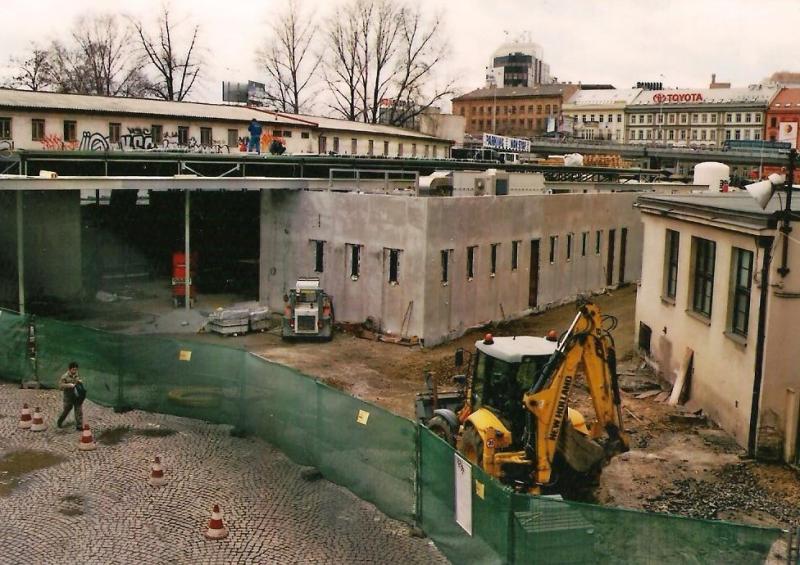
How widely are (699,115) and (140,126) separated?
111 metres

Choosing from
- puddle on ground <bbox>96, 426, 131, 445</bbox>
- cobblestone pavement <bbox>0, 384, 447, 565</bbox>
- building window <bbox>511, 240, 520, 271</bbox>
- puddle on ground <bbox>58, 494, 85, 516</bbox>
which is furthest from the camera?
building window <bbox>511, 240, 520, 271</bbox>

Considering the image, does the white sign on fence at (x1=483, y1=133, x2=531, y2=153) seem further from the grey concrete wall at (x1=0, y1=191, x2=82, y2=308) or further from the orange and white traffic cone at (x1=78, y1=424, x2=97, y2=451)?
the orange and white traffic cone at (x1=78, y1=424, x2=97, y2=451)

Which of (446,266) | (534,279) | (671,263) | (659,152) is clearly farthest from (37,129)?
(659,152)

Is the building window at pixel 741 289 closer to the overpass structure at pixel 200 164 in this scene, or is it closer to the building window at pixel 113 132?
the overpass structure at pixel 200 164

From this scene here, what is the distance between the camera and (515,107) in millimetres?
162375

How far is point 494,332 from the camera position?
2912cm

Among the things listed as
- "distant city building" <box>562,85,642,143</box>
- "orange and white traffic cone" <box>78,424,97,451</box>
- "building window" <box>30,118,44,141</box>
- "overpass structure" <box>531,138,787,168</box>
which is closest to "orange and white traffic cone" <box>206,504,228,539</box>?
"orange and white traffic cone" <box>78,424,97,451</box>

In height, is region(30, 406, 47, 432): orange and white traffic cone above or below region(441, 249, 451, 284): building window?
below

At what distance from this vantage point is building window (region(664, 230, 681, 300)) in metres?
21.8

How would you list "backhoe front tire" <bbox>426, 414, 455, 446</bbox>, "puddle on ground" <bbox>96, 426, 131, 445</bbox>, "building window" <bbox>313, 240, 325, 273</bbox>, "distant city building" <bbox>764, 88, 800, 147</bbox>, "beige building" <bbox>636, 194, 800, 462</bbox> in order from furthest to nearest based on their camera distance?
"distant city building" <bbox>764, 88, 800, 147</bbox> < "building window" <bbox>313, 240, 325, 273</bbox> < "puddle on ground" <bbox>96, 426, 131, 445</bbox> < "beige building" <bbox>636, 194, 800, 462</bbox> < "backhoe front tire" <bbox>426, 414, 455, 446</bbox>

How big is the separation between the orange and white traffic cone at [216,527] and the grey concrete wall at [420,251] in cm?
1495

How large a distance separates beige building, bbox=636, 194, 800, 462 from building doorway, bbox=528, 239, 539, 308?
961 centimetres

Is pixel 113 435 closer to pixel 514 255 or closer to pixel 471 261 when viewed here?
pixel 471 261

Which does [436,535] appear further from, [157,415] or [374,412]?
[157,415]
